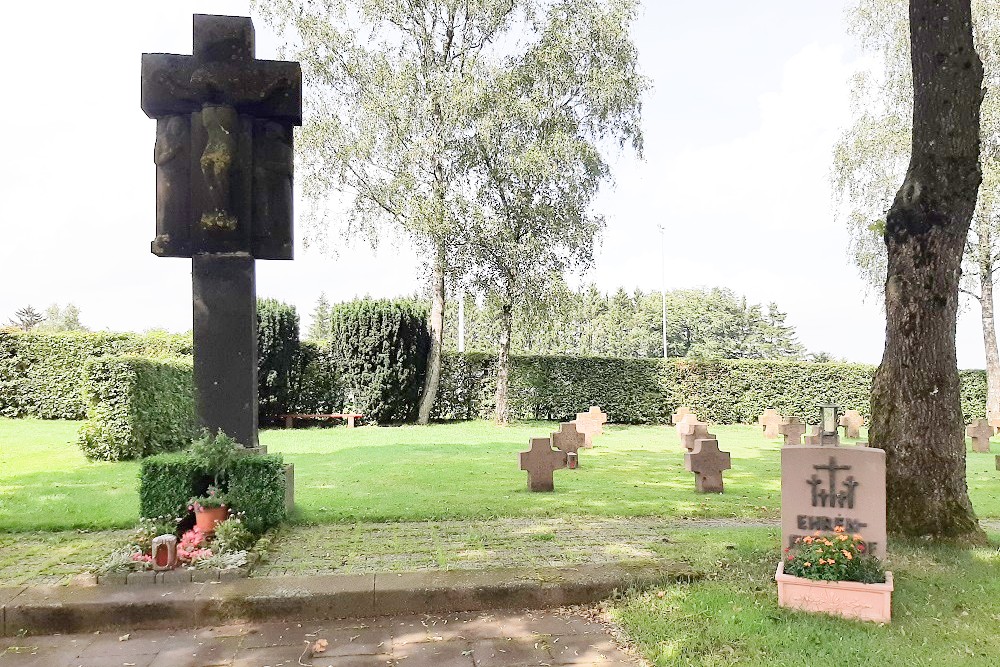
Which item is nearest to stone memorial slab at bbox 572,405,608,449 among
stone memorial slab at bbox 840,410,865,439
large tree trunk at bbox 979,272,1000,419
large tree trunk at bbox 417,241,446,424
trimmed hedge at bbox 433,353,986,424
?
trimmed hedge at bbox 433,353,986,424

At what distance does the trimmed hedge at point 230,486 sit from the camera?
237 inches

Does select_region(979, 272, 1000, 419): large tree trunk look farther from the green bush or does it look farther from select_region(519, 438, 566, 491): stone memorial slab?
the green bush

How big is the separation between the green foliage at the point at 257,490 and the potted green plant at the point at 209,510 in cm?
15

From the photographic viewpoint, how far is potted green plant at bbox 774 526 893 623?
4.34 metres

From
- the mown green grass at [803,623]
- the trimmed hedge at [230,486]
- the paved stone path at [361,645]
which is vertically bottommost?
the paved stone path at [361,645]

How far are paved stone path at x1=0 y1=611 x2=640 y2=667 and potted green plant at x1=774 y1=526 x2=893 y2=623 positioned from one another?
131 cm

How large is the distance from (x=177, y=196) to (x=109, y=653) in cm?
430

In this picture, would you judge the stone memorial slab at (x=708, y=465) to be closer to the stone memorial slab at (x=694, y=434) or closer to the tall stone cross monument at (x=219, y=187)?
the stone memorial slab at (x=694, y=434)

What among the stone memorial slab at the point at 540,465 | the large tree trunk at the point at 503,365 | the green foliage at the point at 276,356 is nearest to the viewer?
the stone memorial slab at the point at 540,465

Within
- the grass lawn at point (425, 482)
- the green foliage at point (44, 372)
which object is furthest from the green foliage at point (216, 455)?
the green foliage at point (44, 372)

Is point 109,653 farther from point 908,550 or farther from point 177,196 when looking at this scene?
point 908,550

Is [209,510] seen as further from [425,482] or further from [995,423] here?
[995,423]

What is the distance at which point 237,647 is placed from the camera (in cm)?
413

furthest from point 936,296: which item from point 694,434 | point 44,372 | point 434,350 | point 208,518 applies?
point 44,372
